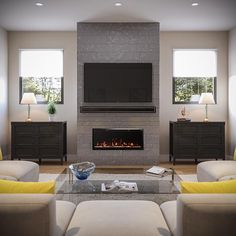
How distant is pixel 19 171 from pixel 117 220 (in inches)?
76.0

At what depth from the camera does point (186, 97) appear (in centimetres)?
691

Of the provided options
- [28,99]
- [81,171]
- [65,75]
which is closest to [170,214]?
[81,171]

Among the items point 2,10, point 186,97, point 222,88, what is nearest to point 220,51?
point 222,88

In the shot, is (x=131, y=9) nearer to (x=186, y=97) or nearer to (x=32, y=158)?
(x=186, y=97)

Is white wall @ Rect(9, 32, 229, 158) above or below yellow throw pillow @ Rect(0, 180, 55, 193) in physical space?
above

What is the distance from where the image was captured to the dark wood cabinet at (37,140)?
245 inches

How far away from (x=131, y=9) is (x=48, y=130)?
2.77 meters

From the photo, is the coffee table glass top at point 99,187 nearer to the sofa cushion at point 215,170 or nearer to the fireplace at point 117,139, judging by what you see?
the sofa cushion at point 215,170

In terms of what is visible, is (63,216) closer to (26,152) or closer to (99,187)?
(99,187)

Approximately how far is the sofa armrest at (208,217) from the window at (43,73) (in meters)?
5.62

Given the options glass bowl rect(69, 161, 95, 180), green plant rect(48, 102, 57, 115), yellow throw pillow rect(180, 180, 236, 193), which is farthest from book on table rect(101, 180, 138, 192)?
green plant rect(48, 102, 57, 115)

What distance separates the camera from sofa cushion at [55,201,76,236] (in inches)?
68.9

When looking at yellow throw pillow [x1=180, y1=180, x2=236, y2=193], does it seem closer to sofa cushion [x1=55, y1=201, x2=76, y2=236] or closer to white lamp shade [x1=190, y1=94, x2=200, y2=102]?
sofa cushion [x1=55, y1=201, x2=76, y2=236]

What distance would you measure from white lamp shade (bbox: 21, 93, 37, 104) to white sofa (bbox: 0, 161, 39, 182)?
2.77 metres
